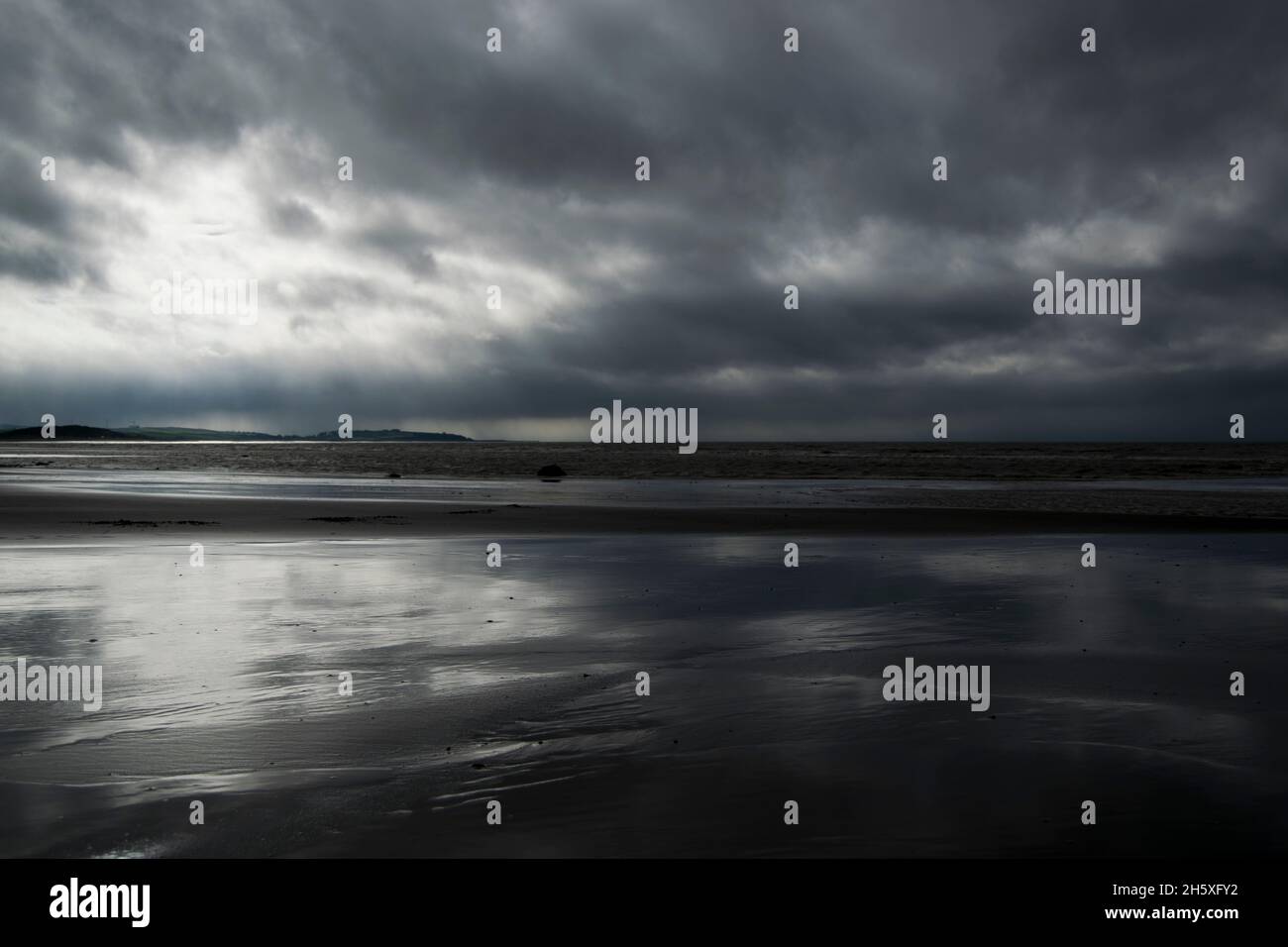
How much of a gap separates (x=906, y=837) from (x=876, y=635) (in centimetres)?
618

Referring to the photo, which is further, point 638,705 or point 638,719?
point 638,705

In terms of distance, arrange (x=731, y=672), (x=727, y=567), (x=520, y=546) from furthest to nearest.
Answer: (x=520, y=546)
(x=727, y=567)
(x=731, y=672)

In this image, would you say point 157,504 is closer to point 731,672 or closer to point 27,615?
point 27,615

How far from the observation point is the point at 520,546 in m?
21.4

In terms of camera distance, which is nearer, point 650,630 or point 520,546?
point 650,630

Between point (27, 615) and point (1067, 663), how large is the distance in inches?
532
